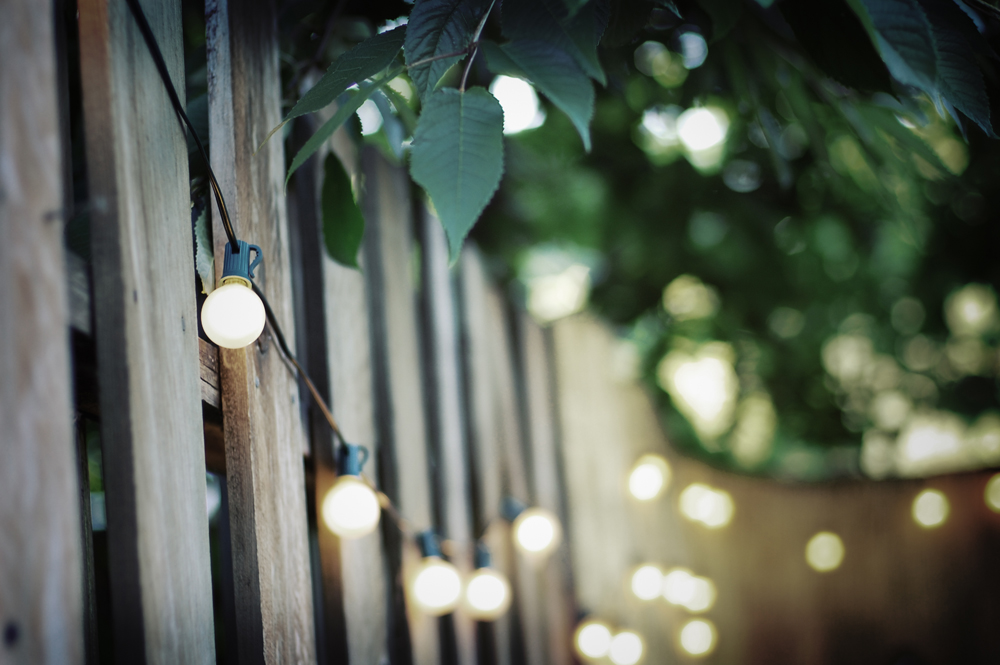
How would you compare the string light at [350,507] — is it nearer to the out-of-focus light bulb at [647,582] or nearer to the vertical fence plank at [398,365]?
the vertical fence plank at [398,365]

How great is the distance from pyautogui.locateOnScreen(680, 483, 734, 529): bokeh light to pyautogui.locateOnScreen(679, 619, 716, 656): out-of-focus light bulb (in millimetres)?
376

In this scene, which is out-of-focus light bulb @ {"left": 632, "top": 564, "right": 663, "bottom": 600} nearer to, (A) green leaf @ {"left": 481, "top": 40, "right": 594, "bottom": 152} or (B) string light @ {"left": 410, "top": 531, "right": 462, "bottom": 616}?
(B) string light @ {"left": 410, "top": 531, "right": 462, "bottom": 616}

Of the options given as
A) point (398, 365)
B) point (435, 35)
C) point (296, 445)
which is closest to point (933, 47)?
point (435, 35)

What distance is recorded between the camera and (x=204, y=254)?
843 millimetres

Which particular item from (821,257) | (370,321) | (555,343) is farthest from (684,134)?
(370,321)

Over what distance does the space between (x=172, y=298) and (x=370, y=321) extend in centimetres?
83

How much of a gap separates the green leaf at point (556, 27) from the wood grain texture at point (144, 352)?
0.42m

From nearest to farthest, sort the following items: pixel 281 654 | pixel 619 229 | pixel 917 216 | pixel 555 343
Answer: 1. pixel 281 654
2. pixel 917 216
3. pixel 555 343
4. pixel 619 229

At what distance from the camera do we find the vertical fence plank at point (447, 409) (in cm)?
169

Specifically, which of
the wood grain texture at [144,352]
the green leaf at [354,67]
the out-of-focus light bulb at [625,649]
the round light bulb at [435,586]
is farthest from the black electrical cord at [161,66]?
the out-of-focus light bulb at [625,649]

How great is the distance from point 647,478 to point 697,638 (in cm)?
64

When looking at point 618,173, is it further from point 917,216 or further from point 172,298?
point 172,298

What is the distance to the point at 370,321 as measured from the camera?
4.98ft

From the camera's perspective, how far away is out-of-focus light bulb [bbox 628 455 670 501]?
2.30 metres
